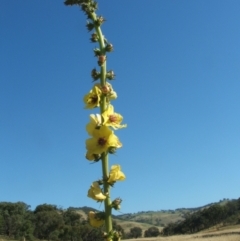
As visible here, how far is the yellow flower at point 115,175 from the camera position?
3.63 metres

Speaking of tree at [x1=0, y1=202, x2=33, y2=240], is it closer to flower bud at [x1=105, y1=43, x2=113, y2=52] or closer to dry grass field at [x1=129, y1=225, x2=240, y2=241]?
dry grass field at [x1=129, y1=225, x2=240, y2=241]

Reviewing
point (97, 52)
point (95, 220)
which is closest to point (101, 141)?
point (95, 220)

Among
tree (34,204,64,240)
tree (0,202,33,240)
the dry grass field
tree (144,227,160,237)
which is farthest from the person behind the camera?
tree (144,227,160,237)

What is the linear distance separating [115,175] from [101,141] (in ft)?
1.15

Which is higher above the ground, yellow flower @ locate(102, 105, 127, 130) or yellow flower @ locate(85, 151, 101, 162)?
yellow flower @ locate(102, 105, 127, 130)

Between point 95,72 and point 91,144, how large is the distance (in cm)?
83

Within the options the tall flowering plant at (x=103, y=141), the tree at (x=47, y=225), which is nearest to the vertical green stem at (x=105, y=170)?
the tall flowering plant at (x=103, y=141)

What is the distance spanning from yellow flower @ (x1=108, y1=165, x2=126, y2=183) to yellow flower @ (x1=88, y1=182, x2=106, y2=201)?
13cm

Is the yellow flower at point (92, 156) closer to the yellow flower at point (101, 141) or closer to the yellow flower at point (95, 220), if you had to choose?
the yellow flower at point (101, 141)

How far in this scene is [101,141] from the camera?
3.73m

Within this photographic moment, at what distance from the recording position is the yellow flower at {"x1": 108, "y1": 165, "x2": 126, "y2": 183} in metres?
3.63

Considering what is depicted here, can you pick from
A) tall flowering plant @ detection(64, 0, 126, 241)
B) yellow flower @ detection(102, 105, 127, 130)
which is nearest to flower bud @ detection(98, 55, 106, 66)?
tall flowering plant @ detection(64, 0, 126, 241)

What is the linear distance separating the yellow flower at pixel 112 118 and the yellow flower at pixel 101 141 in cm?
8

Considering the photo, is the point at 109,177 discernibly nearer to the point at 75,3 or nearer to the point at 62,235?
the point at 75,3
